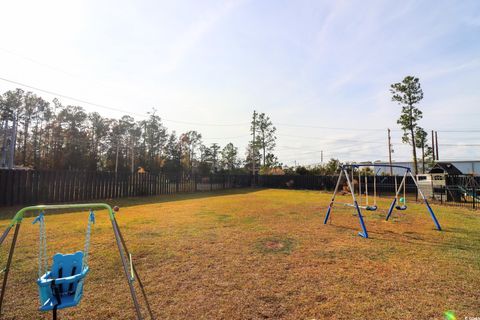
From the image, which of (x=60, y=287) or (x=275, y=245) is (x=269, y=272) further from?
(x=60, y=287)

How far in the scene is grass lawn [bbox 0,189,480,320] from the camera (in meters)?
2.42

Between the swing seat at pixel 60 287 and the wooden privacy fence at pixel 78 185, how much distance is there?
935 centimetres

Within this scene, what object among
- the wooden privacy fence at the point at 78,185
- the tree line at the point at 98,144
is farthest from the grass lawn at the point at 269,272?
the tree line at the point at 98,144

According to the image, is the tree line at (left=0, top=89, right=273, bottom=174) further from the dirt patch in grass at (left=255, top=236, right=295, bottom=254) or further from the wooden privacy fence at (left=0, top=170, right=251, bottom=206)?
the dirt patch in grass at (left=255, top=236, right=295, bottom=254)

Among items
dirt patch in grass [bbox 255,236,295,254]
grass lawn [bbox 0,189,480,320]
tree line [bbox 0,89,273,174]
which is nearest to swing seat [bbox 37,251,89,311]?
grass lawn [bbox 0,189,480,320]

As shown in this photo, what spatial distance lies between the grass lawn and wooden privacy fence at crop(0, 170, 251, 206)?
3.96 meters

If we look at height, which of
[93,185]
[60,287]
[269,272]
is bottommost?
[269,272]

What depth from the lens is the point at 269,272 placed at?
3311mm

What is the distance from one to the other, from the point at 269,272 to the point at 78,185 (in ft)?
34.9

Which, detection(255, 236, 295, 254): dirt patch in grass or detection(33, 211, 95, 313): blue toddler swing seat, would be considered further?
detection(255, 236, 295, 254): dirt patch in grass

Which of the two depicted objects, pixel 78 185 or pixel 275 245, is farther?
pixel 78 185

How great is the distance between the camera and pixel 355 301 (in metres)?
2.57

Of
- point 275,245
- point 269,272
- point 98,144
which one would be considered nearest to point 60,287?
point 269,272

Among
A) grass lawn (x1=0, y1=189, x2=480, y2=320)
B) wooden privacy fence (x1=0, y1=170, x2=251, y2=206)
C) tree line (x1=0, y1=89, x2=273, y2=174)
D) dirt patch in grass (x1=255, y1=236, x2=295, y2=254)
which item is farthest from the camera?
tree line (x1=0, y1=89, x2=273, y2=174)
